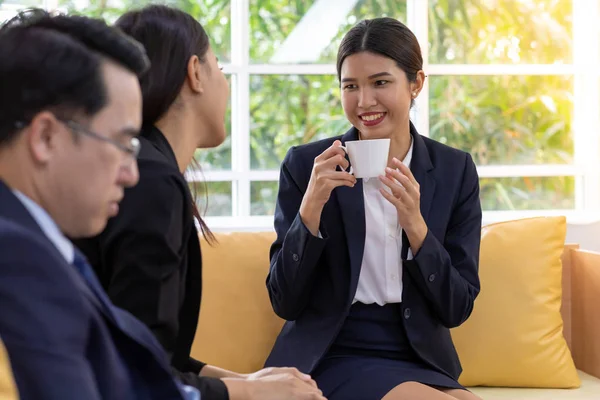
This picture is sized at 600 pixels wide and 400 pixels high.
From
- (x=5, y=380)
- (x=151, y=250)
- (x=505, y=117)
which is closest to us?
(x=5, y=380)

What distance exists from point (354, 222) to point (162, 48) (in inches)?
37.0

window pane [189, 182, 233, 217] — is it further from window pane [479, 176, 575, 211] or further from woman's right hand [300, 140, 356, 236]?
woman's right hand [300, 140, 356, 236]

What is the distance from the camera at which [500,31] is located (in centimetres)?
337

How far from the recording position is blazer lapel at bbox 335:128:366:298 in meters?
2.21

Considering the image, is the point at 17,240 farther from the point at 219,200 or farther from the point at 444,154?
the point at 219,200

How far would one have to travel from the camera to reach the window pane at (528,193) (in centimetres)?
336

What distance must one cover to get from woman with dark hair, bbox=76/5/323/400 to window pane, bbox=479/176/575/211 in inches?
76.4

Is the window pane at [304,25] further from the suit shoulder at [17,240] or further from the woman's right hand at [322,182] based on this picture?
the suit shoulder at [17,240]

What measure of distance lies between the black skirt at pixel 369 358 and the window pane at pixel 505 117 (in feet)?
4.17

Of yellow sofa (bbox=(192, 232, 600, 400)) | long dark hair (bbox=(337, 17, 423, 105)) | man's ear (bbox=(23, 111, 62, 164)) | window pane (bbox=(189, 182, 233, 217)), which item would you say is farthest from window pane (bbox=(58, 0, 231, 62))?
man's ear (bbox=(23, 111, 62, 164))

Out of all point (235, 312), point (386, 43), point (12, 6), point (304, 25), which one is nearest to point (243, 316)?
point (235, 312)

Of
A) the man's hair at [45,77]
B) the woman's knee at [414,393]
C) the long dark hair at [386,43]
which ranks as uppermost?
the long dark hair at [386,43]

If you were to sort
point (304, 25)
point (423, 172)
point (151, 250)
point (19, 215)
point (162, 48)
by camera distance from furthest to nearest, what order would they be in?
point (304, 25) → point (423, 172) → point (162, 48) → point (151, 250) → point (19, 215)

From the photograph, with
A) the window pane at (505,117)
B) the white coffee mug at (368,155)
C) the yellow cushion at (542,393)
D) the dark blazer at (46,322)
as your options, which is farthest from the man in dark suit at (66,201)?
the window pane at (505,117)
